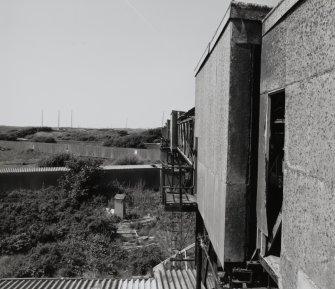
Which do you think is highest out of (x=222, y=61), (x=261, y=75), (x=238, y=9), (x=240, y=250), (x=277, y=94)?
(x=238, y=9)

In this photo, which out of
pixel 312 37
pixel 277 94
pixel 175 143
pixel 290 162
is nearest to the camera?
pixel 312 37

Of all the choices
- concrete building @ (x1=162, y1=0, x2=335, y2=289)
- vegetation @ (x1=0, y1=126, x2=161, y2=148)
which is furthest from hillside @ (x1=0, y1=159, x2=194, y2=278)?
vegetation @ (x1=0, y1=126, x2=161, y2=148)

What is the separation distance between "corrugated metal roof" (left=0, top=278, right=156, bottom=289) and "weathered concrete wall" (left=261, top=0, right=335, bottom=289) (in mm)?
6701

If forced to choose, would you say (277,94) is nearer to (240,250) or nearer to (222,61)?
(222,61)

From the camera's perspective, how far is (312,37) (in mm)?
2338

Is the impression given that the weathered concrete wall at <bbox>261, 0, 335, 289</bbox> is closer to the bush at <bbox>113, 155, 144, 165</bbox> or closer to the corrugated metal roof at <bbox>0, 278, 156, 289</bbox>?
the corrugated metal roof at <bbox>0, 278, 156, 289</bbox>

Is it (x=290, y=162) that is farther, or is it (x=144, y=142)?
(x=144, y=142)

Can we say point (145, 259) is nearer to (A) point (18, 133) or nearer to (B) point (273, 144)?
(B) point (273, 144)

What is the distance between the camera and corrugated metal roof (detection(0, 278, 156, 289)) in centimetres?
877

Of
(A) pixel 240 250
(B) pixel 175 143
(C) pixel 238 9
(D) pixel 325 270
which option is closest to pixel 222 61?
(C) pixel 238 9

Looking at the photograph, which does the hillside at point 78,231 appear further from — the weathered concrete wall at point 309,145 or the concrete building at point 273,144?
the weathered concrete wall at point 309,145

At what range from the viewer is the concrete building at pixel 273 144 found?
2.17 meters

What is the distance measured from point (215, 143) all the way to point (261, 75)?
4.64 feet

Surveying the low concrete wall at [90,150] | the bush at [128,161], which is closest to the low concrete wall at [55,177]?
the bush at [128,161]
